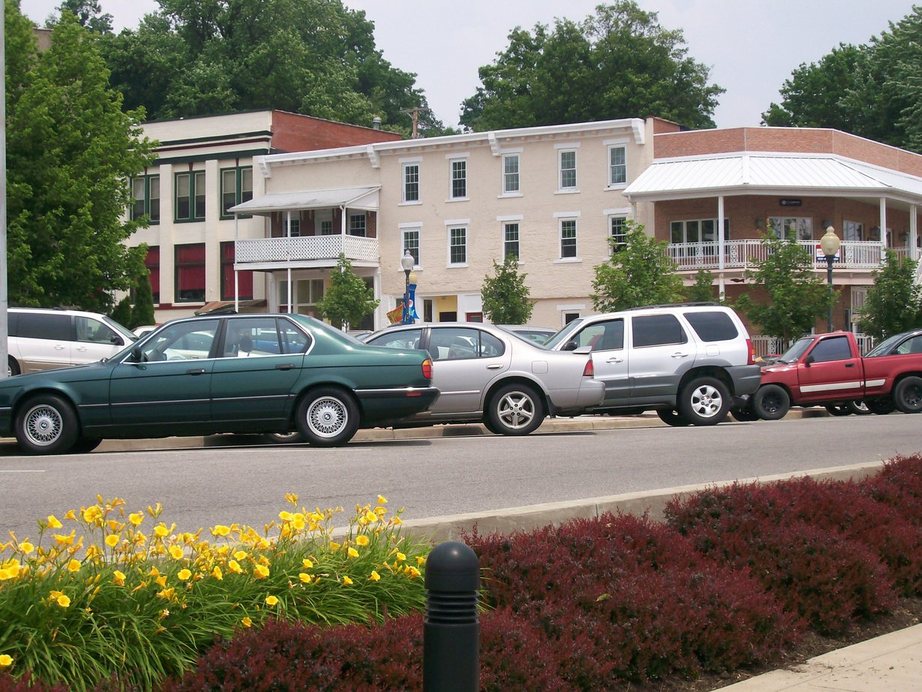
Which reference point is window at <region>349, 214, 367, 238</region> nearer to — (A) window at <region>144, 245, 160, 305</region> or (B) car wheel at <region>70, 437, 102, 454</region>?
(A) window at <region>144, 245, 160, 305</region>

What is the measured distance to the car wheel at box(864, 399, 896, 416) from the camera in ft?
85.6

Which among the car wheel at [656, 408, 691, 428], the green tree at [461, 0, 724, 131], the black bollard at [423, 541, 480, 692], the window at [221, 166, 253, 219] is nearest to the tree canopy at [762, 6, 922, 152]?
the green tree at [461, 0, 724, 131]

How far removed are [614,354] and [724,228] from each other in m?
28.6

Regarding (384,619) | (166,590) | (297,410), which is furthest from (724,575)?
(297,410)

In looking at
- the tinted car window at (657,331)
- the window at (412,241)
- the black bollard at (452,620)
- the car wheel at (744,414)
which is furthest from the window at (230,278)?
the black bollard at (452,620)

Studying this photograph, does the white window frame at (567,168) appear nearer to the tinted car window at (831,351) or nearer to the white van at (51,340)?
the tinted car window at (831,351)

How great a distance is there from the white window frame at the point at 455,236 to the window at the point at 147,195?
1441cm

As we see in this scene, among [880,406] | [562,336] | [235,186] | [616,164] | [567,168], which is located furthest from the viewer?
[235,186]

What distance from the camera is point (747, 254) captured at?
4634 centimetres

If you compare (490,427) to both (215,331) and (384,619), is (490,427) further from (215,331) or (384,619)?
(384,619)

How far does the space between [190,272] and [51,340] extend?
1298 inches

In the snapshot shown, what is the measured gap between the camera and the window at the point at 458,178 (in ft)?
173

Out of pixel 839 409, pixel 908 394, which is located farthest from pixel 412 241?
pixel 908 394

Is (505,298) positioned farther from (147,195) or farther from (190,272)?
(147,195)
